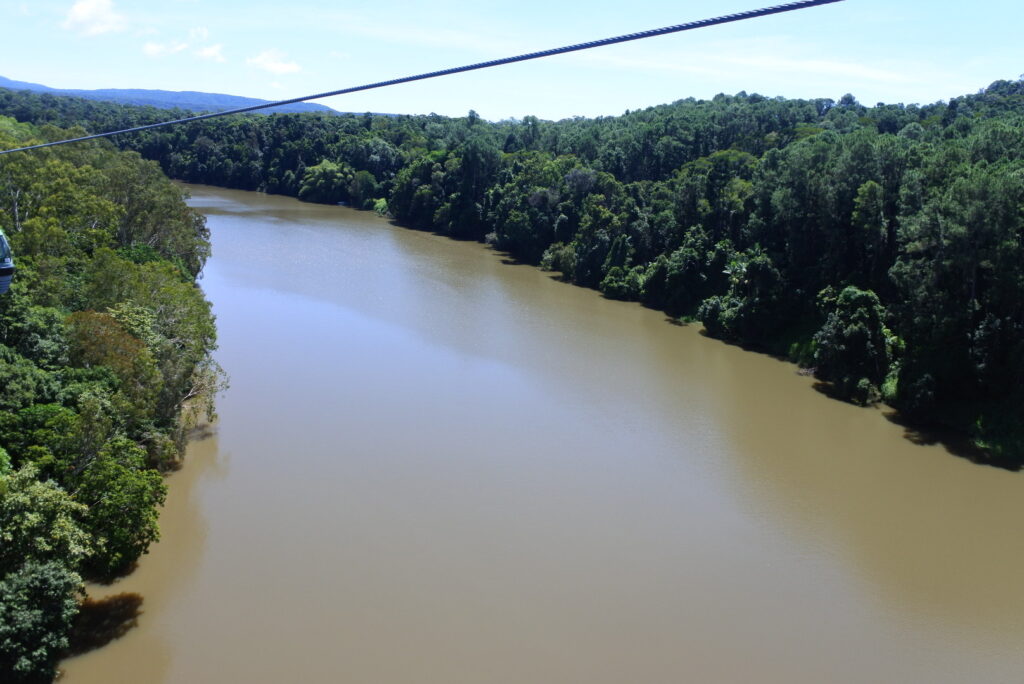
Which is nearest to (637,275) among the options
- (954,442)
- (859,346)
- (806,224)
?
(806,224)

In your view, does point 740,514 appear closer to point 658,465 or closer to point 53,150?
point 658,465

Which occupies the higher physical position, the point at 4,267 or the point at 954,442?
the point at 4,267

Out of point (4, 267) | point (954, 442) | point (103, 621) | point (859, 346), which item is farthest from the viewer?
point (859, 346)

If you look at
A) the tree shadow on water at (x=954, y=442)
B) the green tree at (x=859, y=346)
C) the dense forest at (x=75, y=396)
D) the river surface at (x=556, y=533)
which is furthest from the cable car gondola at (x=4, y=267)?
the green tree at (x=859, y=346)

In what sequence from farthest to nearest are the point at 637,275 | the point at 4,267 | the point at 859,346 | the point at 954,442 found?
1. the point at 637,275
2. the point at 859,346
3. the point at 954,442
4. the point at 4,267

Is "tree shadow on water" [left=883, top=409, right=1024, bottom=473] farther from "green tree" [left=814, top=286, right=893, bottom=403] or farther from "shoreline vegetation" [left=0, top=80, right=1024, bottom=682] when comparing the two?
"green tree" [left=814, top=286, right=893, bottom=403]

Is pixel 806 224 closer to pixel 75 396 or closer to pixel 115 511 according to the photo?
pixel 75 396

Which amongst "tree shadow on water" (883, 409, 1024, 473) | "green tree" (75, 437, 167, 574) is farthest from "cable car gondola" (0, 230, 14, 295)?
"tree shadow on water" (883, 409, 1024, 473)
